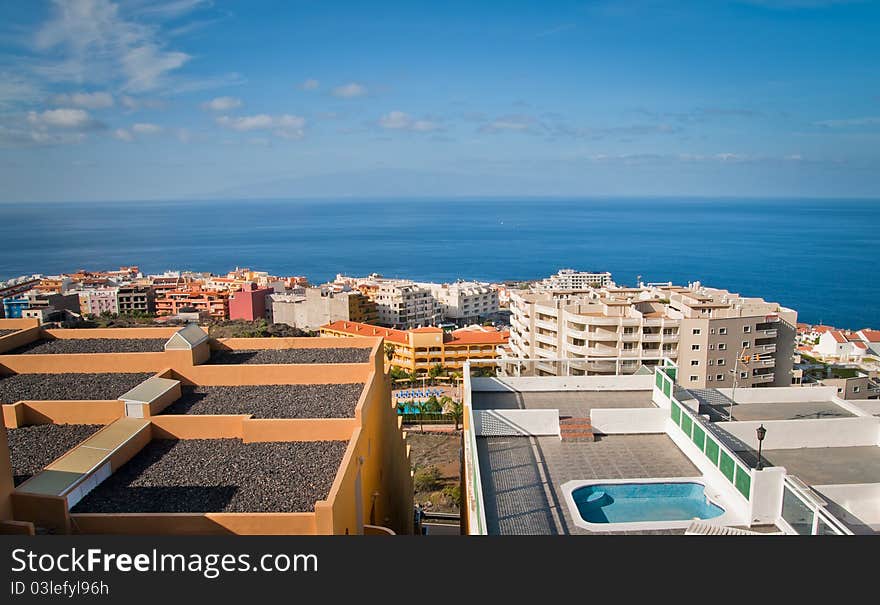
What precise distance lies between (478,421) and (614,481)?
5.90 feet

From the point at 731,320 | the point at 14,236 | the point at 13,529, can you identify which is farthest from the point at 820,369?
the point at 14,236

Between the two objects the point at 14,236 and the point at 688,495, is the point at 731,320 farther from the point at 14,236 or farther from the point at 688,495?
the point at 14,236

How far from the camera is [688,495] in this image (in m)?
5.63

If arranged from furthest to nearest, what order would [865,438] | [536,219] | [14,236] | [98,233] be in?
[536,219], [98,233], [14,236], [865,438]

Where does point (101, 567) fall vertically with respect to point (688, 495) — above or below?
above

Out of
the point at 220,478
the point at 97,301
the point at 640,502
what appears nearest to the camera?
the point at 640,502

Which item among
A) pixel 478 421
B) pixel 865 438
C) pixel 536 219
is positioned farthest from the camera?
pixel 536 219

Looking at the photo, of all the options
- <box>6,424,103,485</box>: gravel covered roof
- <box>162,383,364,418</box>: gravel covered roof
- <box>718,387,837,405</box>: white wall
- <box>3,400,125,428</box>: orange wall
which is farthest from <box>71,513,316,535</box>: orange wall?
<box>718,387,837,405</box>: white wall

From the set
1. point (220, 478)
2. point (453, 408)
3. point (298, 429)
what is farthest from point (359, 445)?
point (453, 408)

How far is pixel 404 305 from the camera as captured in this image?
138 ft

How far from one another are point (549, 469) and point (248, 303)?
40303 mm

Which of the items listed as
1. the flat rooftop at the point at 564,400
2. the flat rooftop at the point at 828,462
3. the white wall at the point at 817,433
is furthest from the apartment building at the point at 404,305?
the flat rooftop at the point at 828,462

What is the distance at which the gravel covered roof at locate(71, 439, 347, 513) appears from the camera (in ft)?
17.1

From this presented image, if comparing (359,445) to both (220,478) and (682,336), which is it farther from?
(682,336)
